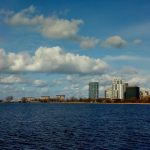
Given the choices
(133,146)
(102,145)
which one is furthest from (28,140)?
(133,146)

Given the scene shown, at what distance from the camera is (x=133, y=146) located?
182 ft

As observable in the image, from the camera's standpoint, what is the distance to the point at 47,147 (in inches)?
2121

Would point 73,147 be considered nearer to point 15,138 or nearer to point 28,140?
point 28,140

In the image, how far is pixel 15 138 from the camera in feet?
211

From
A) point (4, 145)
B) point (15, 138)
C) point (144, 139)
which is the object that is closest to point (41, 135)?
point (15, 138)

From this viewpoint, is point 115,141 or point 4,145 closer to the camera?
point 4,145

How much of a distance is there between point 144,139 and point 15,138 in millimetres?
23684

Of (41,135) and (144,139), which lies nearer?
(144,139)

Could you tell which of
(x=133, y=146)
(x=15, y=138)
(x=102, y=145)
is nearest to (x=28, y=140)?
(x=15, y=138)

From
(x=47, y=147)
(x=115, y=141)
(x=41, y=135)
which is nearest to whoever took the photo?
(x=47, y=147)

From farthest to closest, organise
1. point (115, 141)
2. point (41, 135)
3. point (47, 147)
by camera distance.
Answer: point (41, 135), point (115, 141), point (47, 147)

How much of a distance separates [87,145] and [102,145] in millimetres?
2472

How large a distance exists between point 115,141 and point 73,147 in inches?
398

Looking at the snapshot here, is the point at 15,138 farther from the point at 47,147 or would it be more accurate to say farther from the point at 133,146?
the point at 133,146
